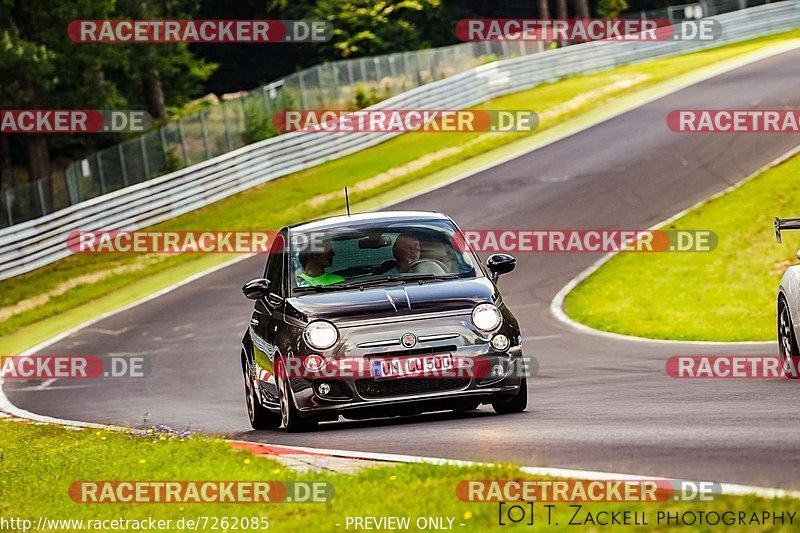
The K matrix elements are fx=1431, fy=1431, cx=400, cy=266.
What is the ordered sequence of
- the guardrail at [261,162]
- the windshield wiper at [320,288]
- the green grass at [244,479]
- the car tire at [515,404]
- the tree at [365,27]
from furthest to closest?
the tree at [365,27]
the guardrail at [261,162]
the windshield wiper at [320,288]
the car tire at [515,404]
the green grass at [244,479]

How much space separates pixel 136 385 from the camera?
18.7 metres

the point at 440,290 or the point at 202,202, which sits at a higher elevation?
the point at 440,290

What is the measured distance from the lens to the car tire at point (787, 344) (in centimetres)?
1254

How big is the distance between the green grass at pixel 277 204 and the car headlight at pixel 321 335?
48.2ft

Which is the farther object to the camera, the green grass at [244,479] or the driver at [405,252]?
the driver at [405,252]

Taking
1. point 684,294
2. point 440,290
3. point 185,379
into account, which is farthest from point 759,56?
point 440,290

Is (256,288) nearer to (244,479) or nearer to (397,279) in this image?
(397,279)

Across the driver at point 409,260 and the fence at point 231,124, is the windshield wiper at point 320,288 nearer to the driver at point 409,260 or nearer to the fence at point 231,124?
the driver at point 409,260

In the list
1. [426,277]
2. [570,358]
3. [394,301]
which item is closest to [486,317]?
[394,301]

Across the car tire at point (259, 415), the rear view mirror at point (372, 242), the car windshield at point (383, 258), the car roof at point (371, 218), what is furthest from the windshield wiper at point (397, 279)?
the car tire at point (259, 415)

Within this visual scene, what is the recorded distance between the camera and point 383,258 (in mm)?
12047

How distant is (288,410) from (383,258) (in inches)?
63.6

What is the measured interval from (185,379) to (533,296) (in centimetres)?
679

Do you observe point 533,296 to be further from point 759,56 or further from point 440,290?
point 759,56
